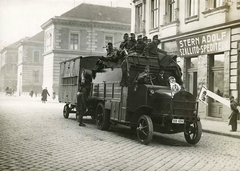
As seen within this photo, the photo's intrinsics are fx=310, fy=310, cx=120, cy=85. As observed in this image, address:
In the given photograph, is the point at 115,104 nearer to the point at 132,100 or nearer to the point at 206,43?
the point at 132,100

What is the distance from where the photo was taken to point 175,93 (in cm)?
875

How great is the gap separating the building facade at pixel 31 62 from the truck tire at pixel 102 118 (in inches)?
1923

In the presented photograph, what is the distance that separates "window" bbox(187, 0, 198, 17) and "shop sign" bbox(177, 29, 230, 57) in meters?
1.43

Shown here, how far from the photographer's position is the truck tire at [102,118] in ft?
38.1

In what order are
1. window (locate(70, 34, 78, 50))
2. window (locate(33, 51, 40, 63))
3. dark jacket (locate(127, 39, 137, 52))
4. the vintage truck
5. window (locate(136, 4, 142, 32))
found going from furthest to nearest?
1. window (locate(33, 51, 40, 63))
2. window (locate(70, 34, 78, 50))
3. window (locate(136, 4, 142, 32))
4. dark jacket (locate(127, 39, 137, 52))
5. the vintage truck

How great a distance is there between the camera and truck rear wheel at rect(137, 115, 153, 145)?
870 cm

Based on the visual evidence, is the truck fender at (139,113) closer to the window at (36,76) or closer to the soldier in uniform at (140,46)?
the soldier in uniform at (140,46)

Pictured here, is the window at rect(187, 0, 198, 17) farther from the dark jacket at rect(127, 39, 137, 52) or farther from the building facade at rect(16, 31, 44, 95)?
the building facade at rect(16, 31, 44, 95)

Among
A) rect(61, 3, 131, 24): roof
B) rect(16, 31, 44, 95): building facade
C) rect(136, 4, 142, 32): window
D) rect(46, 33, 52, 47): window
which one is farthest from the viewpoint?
rect(16, 31, 44, 95): building facade

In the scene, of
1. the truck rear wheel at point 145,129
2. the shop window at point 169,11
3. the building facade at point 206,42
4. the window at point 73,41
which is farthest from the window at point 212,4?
the window at point 73,41

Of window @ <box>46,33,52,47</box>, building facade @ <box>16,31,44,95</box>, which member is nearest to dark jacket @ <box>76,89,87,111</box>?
window @ <box>46,33,52,47</box>

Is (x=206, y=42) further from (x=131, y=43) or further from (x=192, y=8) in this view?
(x=131, y=43)

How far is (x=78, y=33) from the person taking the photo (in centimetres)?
4456

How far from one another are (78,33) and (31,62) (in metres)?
20.3
